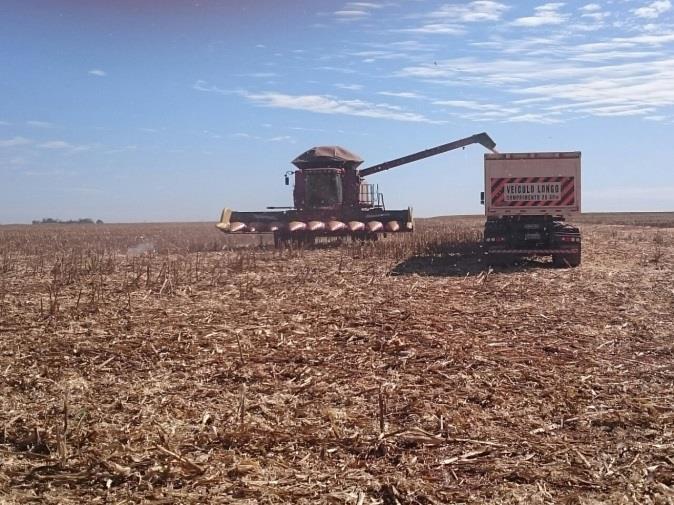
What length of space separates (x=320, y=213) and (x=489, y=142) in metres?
7.84

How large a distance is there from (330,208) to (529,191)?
377 inches

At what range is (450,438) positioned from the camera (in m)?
4.94

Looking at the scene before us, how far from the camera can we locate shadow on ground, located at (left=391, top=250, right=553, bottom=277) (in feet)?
49.9

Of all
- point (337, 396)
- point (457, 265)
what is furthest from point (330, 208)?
point (337, 396)

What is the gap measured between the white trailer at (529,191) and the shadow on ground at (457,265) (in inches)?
28.0

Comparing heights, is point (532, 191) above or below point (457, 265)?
above

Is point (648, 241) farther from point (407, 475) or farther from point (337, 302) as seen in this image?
point (407, 475)

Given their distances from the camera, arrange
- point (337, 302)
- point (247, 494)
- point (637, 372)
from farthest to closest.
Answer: point (337, 302) < point (637, 372) < point (247, 494)

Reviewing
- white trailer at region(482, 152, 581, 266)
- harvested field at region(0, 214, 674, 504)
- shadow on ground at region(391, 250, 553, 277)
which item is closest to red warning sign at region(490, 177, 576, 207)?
white trailer at region(482, 152, 581, 266)

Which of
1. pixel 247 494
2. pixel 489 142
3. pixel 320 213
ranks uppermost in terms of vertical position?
pixel 489 142

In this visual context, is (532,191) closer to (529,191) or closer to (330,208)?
(529,191)

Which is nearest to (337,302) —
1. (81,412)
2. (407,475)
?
(81,412)

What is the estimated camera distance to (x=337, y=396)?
5953 mm

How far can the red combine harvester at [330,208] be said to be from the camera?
2344cm
